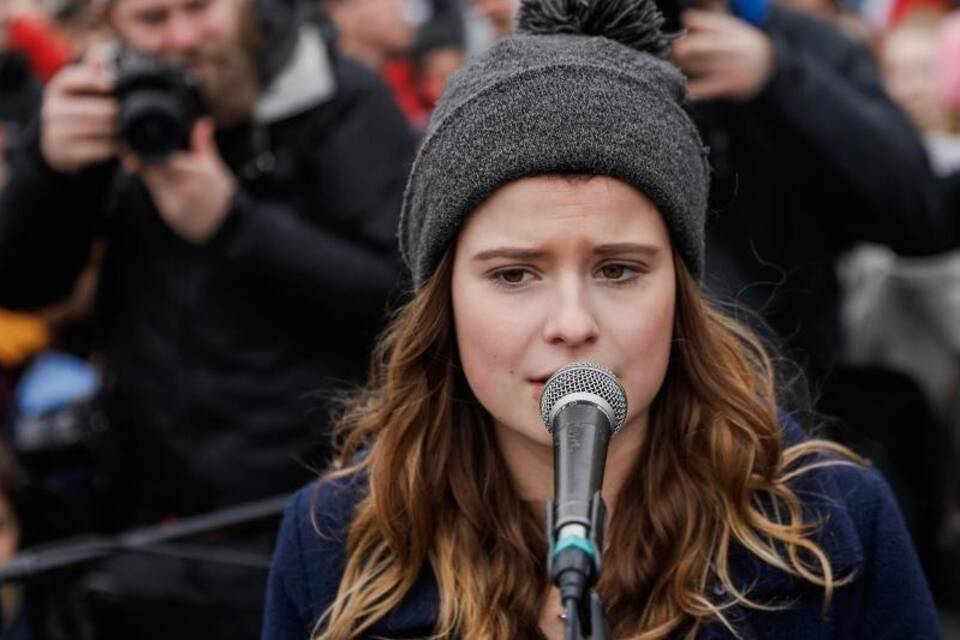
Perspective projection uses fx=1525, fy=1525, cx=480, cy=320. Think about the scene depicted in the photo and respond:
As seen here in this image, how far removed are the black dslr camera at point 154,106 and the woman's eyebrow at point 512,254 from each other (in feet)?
4.99

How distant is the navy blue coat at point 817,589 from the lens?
2154mm

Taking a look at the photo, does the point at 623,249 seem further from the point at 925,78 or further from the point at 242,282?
the point at 925,78

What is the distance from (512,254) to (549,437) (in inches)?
9.9

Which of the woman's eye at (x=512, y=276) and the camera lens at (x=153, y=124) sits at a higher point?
the woman's eye at (x=512, y=276)

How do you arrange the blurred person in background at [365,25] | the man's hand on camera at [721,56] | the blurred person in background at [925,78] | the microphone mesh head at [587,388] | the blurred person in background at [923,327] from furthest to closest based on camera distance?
the blurred person in background at [365,25] < the blurred person in background at [925,78] < the blurred person in background at [923,327] < the man's hand on camera at [721,56] < the microphone mesh head at [587,388]

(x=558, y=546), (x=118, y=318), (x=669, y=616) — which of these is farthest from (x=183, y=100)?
(x=558, y=546)

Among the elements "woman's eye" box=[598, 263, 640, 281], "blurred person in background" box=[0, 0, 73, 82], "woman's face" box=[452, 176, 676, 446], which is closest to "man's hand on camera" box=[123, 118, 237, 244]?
"woman's face" box=[452, 176, 676, 446]

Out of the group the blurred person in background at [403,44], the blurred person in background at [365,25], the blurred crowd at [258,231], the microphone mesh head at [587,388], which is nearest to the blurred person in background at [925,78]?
A: the blurred crowd at [258,231]

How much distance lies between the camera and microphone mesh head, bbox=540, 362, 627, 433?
1.77 meters

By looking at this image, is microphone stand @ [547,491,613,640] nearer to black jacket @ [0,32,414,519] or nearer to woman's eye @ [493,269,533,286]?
woman's eye @ [493,269,533,286]

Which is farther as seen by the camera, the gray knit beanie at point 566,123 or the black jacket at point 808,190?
the black jacket at point 808,190

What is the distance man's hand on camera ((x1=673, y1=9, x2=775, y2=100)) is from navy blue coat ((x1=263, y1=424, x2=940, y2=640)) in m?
1.29

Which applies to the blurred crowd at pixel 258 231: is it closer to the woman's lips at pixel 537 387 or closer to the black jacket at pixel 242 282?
the black jacket at pixel 242 282

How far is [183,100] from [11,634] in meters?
1.30
